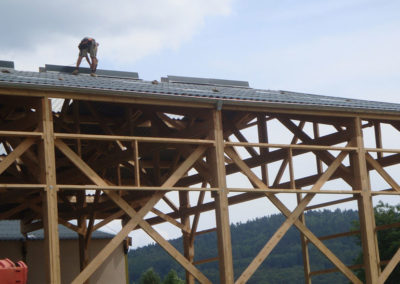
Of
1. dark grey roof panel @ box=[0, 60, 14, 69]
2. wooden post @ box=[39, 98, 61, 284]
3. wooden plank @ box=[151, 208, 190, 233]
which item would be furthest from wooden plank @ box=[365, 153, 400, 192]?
dark grey roof panel @ box=[0, 60, 14, 69]

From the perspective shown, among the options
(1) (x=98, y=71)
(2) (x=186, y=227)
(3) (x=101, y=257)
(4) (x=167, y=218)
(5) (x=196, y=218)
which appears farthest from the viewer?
(2) (x=186, y=227)

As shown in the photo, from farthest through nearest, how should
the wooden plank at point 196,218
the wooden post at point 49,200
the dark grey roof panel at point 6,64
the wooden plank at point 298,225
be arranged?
the wooden plank at point 196,218 < the dark grey roof panel at point 6,64 < the wooden plank at point 298,225 < the wooden post at point 49,200

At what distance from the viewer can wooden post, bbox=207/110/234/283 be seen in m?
21.9

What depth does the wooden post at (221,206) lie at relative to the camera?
21891 millimetres

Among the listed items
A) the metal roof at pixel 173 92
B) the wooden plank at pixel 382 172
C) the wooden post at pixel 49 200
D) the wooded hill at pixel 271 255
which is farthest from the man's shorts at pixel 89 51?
the wooded hill at pixel 271 255

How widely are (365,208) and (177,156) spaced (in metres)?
7.59

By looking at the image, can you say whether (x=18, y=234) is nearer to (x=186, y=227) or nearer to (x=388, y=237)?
(x=186, y=227)

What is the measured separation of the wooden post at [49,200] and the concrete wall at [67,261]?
14761mm

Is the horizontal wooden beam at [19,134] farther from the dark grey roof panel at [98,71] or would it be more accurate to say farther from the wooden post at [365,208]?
the wooden post at [365,208]

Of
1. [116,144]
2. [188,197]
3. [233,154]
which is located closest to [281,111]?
[233,154]

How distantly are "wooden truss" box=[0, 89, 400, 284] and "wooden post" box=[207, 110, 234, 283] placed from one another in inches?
1.1


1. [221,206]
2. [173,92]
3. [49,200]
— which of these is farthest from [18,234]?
[49,200]

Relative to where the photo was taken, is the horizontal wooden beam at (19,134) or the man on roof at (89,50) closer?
the horizontal wooden beam at (19,134)

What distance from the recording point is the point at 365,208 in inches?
963
